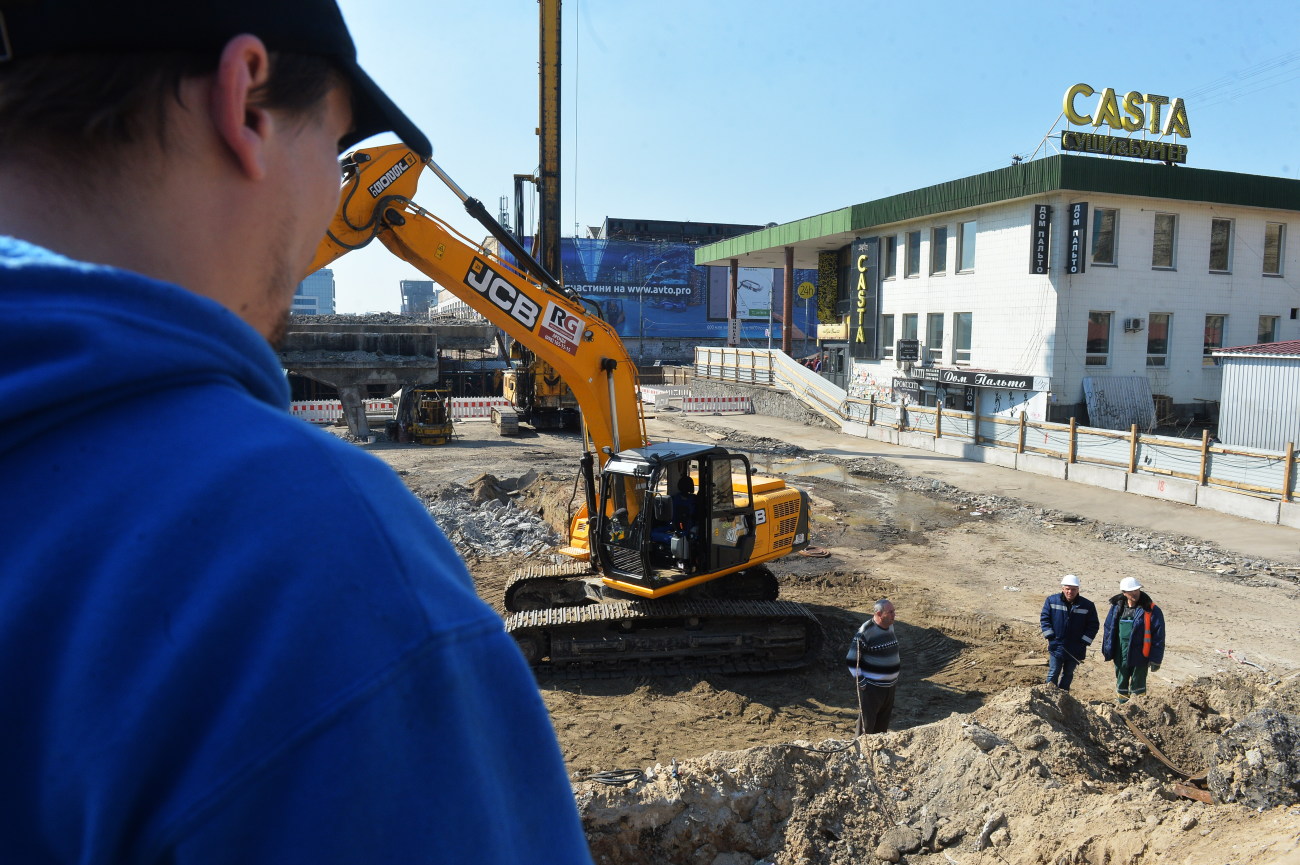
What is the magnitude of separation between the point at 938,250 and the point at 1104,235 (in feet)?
18.5

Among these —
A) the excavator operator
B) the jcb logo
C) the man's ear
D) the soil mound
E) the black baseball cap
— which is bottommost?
the soil mound

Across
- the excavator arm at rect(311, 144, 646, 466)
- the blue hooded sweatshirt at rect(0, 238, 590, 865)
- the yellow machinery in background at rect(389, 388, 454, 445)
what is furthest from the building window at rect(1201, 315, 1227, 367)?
the blue hooded sweatshirt at rect(0, 238, 590, 865)

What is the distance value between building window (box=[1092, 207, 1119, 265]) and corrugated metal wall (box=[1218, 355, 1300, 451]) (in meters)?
5.33

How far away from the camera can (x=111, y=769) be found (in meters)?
0.60

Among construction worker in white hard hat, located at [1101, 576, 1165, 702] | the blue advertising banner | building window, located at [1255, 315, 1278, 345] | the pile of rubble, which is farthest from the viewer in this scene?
the blue advertising banner

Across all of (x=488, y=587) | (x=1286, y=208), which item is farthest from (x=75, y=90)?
(x=1286, y=208)

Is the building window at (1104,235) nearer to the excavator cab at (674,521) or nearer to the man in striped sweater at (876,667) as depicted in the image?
the excavator cab at (674,521)

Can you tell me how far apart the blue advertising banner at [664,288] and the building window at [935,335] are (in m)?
42.4

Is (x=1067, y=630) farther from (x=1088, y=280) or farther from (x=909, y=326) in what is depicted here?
(x=909, y=326)

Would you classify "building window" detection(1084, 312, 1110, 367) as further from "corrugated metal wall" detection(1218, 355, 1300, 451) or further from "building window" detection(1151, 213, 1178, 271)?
"corrugated metal wall" detection(1218, 355, 1300, 451)

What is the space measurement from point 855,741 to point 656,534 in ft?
13.0

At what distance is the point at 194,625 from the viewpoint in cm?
61

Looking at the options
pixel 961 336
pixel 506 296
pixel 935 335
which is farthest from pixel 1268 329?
pixel 506 296

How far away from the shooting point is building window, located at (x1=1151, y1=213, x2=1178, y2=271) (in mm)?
26266
